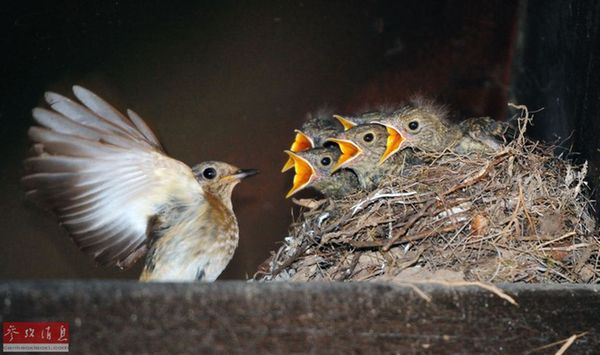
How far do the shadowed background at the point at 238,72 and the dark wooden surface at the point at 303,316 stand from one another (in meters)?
1.69

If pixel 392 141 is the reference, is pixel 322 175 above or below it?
below

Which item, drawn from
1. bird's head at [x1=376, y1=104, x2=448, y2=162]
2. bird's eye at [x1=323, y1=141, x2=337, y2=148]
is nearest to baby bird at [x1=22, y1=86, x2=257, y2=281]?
bird's head at [x1=376, y1=104, x2=448, y2=162]

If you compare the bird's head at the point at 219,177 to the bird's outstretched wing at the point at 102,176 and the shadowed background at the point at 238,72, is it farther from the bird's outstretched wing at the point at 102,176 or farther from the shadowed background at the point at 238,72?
the shadowed background at the point at 238,72

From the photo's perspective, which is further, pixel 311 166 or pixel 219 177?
pixel 311 166

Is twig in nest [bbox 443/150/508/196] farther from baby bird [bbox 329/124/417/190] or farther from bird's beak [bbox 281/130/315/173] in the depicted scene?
bird's beak [bbox 281/130/315/173]

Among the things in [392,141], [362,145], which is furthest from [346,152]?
[392,141]

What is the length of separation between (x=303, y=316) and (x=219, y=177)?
124cm

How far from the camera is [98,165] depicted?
267 centimetres

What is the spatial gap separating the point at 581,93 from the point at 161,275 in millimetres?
1768

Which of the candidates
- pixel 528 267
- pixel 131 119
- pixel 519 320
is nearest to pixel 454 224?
pixel 528 267

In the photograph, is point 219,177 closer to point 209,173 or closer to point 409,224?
point 209,173

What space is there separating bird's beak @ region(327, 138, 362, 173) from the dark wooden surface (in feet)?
6.42

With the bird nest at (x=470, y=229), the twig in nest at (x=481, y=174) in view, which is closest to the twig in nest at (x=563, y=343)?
the bird nest at (x=470, y=229)

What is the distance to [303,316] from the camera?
2.06 meters
